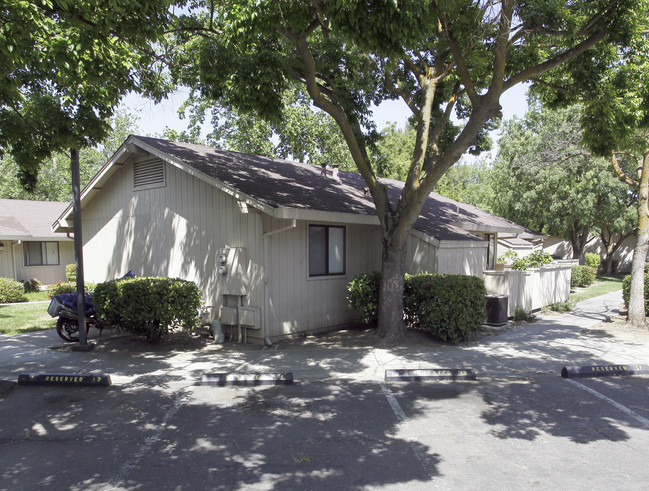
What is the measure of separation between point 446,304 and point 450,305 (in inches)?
3.2

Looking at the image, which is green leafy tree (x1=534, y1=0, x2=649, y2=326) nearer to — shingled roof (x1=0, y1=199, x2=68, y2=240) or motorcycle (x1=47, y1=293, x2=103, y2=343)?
motorcycle (x1=47, y1=293, x2=103, y2=343)

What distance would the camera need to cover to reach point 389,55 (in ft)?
22.4

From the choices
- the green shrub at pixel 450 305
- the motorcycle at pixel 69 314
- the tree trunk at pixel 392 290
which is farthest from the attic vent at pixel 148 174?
the green shrub at pixel 450 305

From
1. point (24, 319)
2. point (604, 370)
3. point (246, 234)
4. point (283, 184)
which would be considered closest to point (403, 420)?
Answer: point (604, 370)

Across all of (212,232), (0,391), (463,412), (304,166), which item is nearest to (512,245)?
(304,166)

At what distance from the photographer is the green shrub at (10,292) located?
16.7 metres

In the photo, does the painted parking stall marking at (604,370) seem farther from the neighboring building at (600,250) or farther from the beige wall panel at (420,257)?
the neighboring building at (600,250)

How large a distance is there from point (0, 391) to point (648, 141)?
45.7ft

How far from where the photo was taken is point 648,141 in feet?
35.3

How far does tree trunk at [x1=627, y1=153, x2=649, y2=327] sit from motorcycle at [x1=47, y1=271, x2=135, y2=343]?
12.4 m

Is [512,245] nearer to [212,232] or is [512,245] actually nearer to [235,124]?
[235,124]

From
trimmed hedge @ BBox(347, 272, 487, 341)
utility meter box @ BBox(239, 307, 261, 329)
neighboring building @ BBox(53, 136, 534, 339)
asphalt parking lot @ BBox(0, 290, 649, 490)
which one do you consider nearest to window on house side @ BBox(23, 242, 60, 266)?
neighboring building @ BBox(53, 136, 534, 339)

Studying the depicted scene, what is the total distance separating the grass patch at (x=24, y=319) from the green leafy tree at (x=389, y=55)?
24.5 feet

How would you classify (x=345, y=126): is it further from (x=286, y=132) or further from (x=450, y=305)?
(x=286, y=132)
